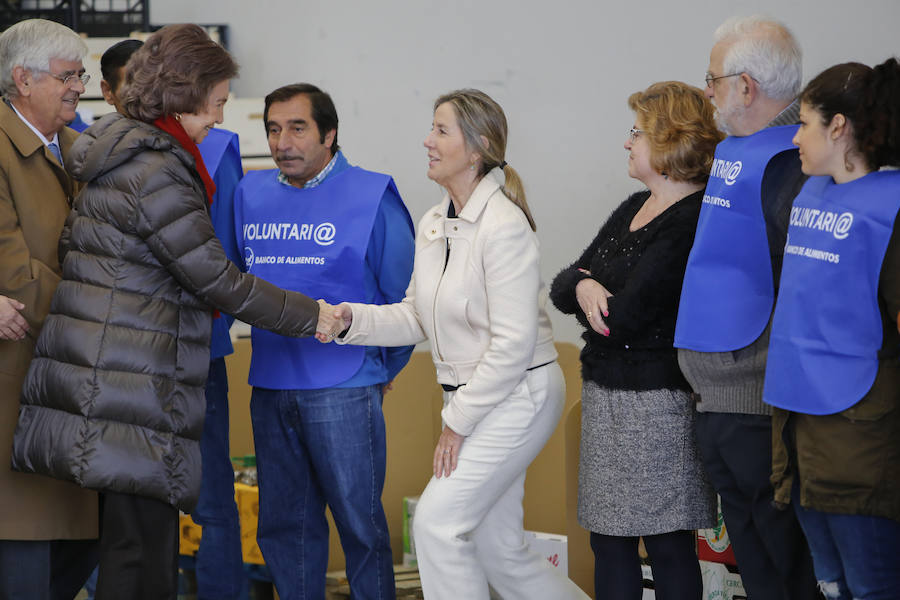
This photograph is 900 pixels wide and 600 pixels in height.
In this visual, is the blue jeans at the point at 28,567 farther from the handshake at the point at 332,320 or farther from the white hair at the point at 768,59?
the white hair at the point at 768,59

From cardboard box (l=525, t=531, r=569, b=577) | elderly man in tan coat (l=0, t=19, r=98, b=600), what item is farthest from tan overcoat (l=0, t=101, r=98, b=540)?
cardboard box (l=525, t=531, r=569, b=577)

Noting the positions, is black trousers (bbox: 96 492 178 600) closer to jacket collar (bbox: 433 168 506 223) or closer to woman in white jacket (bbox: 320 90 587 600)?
woman in white jacket (bbox: 320 90 587 600)

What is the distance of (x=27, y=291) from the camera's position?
248 cm

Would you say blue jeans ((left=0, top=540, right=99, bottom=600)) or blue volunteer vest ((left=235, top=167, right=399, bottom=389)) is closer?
blue jeans ((left=0, top=540, right=99, bottom=600))

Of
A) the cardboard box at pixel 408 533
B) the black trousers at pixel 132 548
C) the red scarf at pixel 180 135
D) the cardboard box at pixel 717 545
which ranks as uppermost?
the red scarf at pixel 180 135

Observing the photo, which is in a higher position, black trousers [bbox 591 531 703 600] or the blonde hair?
the blonde hair

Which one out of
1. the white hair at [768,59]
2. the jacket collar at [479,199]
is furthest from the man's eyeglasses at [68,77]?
the white hair at [768,59]

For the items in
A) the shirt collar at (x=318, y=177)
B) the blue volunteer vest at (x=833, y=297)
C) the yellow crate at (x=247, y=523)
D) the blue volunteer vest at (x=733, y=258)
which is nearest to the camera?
the blue volunteer vest at (x=833, y=297)

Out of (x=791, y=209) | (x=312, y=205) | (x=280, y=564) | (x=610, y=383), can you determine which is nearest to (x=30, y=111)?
(x=312, y=205)

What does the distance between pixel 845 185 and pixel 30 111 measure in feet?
6.56

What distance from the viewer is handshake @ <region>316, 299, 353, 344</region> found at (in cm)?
259

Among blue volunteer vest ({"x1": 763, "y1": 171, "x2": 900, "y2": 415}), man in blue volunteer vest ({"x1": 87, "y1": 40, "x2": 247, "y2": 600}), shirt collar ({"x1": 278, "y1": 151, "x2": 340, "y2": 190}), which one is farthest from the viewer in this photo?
man in blue volunteer vest ({"x1": 87, "y1": 40, "x2": 247, "y2": 600})

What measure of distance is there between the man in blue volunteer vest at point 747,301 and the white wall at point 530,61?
1.06 m

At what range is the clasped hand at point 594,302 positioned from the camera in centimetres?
231
